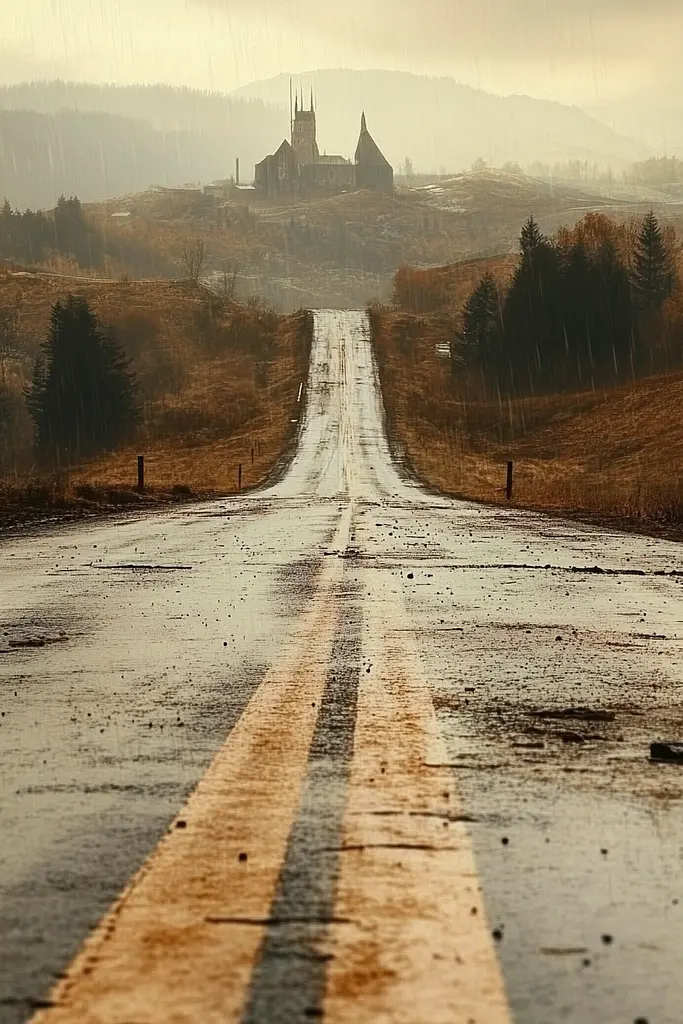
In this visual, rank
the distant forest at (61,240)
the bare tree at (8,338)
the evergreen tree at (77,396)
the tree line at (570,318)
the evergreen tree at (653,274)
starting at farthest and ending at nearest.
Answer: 1. the distant forest at (61,240)
2. the bare tree at (8,338)
3. the evergreen tree at (653,274)
4. the tree line at (570,318)
5. the evergreen tree at (77,396)

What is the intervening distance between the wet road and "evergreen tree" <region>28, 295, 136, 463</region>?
213ft

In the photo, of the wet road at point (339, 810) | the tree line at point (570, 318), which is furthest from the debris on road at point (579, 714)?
the tree line at point (570, 318)

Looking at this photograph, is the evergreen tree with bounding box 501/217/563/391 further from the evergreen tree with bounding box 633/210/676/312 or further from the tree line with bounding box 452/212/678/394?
the evergreen tree with bounding box 633/210/676/312

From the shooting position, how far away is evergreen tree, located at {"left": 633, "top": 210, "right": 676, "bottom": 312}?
85.0m

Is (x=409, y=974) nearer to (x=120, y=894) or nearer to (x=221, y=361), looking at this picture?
(x=120, y=894)

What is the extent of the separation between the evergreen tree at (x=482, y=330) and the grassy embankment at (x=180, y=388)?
12578 millimetres

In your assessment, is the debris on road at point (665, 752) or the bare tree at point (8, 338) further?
the bare tree at point (8, 338)

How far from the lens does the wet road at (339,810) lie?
244 cm

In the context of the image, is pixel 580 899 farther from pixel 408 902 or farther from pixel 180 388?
pixel 180 388

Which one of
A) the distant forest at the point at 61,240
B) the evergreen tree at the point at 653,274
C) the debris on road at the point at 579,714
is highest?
the distant forest at the point at 61,240

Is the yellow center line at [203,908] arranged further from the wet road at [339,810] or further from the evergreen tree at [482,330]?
the evergreen tree at [482,330]

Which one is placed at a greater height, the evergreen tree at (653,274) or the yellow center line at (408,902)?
the evergreen tree at (653,274)

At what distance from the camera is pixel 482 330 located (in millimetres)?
86312

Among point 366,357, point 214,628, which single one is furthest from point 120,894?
point 366,357
